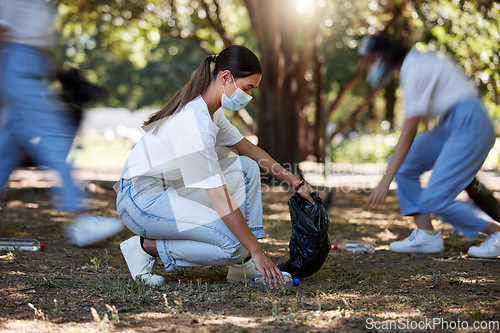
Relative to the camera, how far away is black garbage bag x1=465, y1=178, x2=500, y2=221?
16.0 feet

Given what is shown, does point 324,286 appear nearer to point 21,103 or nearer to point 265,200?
point 21,103

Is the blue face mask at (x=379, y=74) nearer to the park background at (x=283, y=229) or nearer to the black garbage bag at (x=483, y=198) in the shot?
the black garbage bag at (x=483, y=198)

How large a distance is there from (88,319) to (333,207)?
584cm

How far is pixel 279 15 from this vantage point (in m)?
11.5

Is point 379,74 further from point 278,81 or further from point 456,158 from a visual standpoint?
point 278,81

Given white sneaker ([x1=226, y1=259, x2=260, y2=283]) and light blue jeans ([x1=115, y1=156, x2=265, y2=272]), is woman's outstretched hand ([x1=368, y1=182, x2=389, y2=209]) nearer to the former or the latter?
light blue jeans ([x1=115, y1=156, x2=265, y2=272])

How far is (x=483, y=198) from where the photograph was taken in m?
4.89

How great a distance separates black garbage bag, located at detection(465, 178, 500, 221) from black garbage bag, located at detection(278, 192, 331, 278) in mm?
1700

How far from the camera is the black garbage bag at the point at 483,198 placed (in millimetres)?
4875

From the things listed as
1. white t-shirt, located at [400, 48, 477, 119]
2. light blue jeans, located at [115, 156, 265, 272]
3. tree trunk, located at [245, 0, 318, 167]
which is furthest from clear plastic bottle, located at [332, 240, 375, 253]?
tree trunk, located at [245, 0, 318, 167]

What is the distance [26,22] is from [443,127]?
328cm

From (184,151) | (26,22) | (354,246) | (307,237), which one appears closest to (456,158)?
(354,246)

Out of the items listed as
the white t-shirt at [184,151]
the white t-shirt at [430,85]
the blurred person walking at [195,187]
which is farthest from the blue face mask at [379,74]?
the white t-shirt at [184,151]

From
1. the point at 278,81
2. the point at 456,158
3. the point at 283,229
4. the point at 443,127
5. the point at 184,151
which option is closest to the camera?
the point at 184,151
